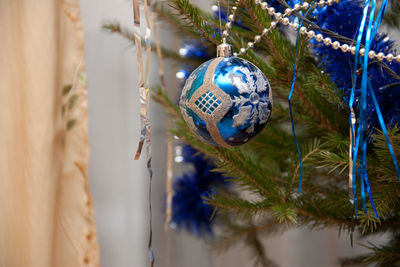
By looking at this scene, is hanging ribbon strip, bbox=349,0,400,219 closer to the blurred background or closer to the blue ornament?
the blue ornament

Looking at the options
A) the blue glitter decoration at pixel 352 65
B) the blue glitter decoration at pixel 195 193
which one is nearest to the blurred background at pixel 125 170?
the blue glitter decoration at pixel 195 193

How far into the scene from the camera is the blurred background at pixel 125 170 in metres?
0.76

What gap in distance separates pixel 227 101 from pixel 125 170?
1.78ft

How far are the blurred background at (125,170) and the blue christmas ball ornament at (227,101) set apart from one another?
0.45 meters

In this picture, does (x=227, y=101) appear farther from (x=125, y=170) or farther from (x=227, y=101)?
(x=125, y=170)

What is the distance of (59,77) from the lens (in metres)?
0.58

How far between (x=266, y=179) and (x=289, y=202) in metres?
0.04

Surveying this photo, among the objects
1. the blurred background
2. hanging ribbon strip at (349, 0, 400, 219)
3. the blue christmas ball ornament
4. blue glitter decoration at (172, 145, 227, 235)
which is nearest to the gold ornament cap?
the blue christmas ball ornament

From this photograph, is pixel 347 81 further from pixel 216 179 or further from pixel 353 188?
pixel 216 179

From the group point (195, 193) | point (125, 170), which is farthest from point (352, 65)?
point (125, 170)

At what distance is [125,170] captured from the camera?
79 cm

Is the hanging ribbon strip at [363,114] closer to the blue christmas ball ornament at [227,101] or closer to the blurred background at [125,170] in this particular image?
the blue christmas ball ornament at [227,101]

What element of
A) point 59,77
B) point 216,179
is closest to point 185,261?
point 216,179

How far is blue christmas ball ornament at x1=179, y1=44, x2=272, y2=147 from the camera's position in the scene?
30 cm
